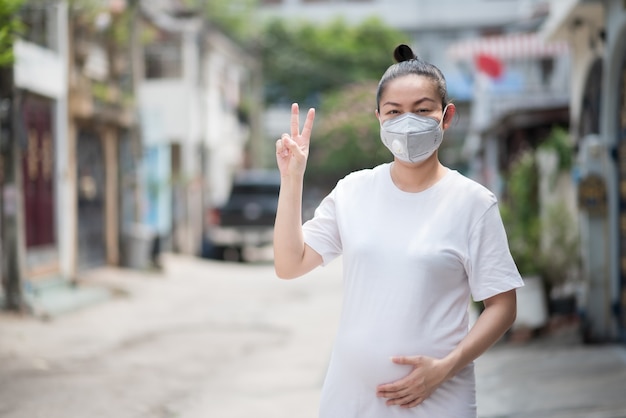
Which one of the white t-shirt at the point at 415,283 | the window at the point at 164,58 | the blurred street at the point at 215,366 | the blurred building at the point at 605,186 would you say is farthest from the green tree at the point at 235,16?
the white t-shirt at the point at 415,283

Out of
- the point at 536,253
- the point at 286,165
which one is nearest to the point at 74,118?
the point at 536,253

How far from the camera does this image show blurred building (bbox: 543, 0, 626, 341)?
940cm

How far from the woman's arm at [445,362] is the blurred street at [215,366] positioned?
429cm

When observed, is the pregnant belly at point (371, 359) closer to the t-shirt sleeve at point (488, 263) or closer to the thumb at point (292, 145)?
the t-shirt sleeve at point (488, 263)

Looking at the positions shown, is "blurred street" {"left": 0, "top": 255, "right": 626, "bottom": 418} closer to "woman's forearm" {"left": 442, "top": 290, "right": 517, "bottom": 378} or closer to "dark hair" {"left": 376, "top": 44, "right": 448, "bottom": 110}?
"woman's forearm" {"left": 442, "top": 290, "right": 517, "bottom": 378}

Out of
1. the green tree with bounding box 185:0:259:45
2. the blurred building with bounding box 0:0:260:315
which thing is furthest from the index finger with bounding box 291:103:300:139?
the green tree with bounding box 185:0:259:45

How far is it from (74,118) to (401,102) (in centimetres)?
1350

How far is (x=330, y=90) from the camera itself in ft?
148

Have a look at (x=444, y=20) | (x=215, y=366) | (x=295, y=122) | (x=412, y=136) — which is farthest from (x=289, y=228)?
(x=444, y=20)

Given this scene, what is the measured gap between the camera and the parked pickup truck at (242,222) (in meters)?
22.1

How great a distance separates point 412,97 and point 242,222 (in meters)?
19.6

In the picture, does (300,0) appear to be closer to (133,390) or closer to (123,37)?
(123,37)

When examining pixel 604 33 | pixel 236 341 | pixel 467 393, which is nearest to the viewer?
pixel 467 393

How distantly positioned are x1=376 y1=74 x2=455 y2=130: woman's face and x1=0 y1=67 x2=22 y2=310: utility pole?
9369 mm
